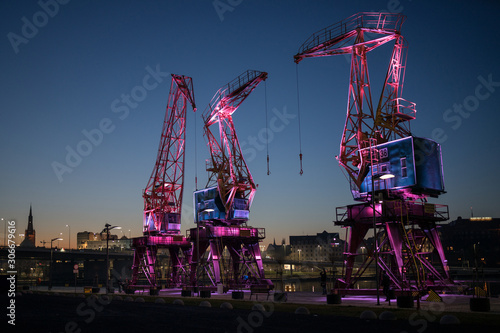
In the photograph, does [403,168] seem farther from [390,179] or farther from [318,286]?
[318,286]

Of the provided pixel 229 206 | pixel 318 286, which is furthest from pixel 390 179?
pixel 318 286

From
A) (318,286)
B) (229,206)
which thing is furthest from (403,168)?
(318,286)

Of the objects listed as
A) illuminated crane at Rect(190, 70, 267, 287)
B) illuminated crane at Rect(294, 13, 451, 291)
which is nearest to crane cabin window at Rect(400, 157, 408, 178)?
illuminated crane at Rect(294, 13, 451, 291)

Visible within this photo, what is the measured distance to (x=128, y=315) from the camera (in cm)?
2820

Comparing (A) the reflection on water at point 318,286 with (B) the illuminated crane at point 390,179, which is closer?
(B) the illuminated crane at point 390,179

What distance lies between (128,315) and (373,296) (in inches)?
923

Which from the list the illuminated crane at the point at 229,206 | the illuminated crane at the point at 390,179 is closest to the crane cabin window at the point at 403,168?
the illuminated crane at the point at 390,179

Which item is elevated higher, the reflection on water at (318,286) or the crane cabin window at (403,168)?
the crane cabin window at (403,168)

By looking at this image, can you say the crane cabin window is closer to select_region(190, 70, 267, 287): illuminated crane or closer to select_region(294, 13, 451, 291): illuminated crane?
select_region(294, 13, 451, 291): illuminated crane

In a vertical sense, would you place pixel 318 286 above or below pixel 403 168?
below

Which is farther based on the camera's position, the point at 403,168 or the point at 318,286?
the point at 318,286

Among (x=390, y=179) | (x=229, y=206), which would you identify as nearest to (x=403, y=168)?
(x=390, y=179)

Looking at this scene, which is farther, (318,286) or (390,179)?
(318,286)

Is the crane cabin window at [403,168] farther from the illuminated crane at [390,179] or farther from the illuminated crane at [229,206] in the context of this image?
the illuminated crane at [229,206]
